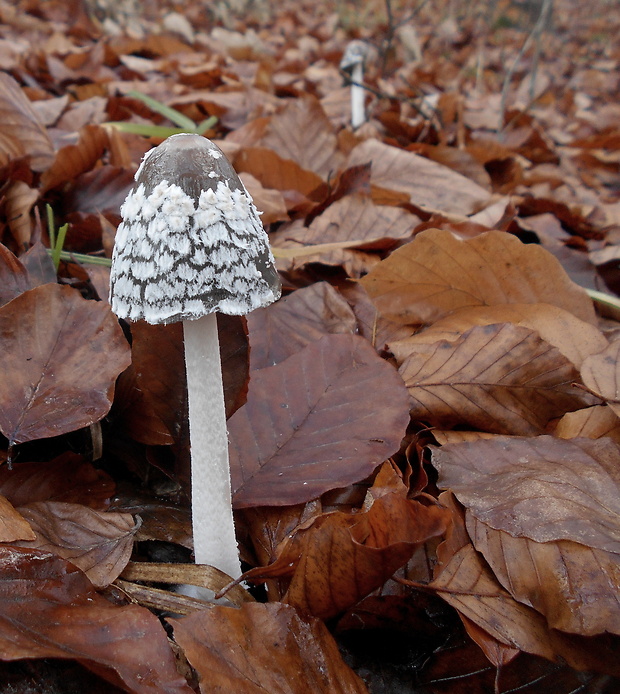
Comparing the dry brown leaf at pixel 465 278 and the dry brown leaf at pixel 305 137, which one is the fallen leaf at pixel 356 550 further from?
the dry brown leaf at pixel 305 137

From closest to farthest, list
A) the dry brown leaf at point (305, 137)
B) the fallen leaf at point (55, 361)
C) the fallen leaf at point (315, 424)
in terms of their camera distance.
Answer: the fallen leaf at point (55, 361), the fallen leaf at point (315, 424), the dry brown leaf at point (305, 137)

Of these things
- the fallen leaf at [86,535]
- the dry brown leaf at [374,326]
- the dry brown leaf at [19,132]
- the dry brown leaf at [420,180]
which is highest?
the dry brown leaf at [19,132]

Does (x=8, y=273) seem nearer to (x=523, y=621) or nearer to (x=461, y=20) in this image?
(x=523, y=621)

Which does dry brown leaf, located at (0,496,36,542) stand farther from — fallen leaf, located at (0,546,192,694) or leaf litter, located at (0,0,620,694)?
fallen leaf, located at (0,546,192,694)

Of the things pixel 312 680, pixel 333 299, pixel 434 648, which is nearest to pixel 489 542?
pixel 434 648

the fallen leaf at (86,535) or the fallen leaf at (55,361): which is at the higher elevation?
the fallen leaf at (55,361)

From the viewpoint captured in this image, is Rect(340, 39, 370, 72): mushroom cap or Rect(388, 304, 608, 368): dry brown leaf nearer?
Rect(388, 304, 608, 368): dry brown leaf

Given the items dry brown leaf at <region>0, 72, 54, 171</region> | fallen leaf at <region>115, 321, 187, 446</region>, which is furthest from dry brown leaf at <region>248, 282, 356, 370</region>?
dry brown leaf at <region>0, 72, 54, 171</region>

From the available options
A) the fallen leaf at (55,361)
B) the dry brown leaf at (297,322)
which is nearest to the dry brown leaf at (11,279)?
the fallen leaf at (55,361)
